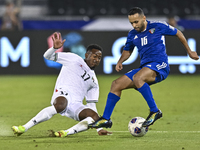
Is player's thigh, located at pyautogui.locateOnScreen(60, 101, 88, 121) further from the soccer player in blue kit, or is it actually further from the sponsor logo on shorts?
the sponsor logo on shorts

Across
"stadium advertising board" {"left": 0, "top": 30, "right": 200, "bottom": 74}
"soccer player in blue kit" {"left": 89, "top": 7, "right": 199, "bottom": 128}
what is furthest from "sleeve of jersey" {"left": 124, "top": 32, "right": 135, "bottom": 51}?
"stadium advertising board" {"left": 0, "top": 30, "right": 200, "bottom": 74}

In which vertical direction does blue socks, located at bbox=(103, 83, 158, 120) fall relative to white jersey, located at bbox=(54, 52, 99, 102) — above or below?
below

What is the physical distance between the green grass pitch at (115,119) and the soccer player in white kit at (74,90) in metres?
0.25

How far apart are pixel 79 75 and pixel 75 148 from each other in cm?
138

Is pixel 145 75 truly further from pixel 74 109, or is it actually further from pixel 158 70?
pixel 74 109

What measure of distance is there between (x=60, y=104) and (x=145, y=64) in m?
1.35

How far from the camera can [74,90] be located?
5906 millimetres

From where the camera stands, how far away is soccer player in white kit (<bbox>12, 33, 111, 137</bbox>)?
5602 millimetres

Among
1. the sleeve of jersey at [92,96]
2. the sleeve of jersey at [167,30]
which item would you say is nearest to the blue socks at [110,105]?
the sleeve of jersey at [92,96]

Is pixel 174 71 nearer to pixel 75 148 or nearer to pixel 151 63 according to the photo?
pixel 151 63

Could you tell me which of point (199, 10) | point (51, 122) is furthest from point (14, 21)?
point (51, 122)

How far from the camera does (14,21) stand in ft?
55.1

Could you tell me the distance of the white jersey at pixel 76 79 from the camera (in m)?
5.91

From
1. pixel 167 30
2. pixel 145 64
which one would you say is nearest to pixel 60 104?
pixel 145 64
